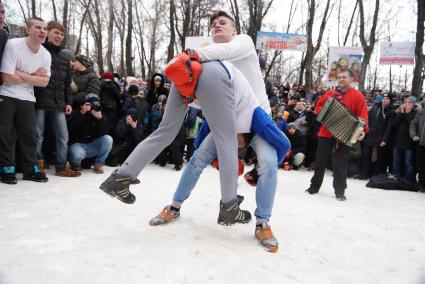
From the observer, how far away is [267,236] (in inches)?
103

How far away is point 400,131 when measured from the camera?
6.68 metres

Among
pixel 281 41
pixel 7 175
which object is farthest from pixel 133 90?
pixel 281 41

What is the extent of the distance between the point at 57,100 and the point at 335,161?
3.93m

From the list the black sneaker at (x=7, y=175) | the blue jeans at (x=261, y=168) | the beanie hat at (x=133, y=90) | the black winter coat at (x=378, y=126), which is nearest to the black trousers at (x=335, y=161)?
the black winter coat at (x=378, y=126)

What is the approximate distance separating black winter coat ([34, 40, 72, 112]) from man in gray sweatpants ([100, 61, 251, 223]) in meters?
2.67

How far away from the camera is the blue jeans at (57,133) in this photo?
4.70 meters

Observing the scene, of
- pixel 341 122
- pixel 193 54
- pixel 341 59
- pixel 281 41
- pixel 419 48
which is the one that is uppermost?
pixel 281 41

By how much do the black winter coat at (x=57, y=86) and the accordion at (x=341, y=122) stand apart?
3.60 meters

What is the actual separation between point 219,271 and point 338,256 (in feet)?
3.14

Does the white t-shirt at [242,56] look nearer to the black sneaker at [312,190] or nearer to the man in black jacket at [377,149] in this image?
the black sneaker at [312,190]

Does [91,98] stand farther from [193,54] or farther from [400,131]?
[400,131]

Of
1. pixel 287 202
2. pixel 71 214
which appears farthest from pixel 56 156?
pixel 287 202

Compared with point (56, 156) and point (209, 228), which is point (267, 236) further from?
point (56, 156)

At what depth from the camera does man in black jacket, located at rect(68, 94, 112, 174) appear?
528 centimetres
